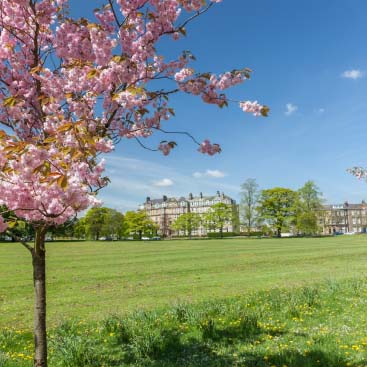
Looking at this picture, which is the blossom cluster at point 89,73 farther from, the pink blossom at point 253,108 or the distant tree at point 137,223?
the distant tree at point 137,223

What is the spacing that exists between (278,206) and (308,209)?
23.8ft

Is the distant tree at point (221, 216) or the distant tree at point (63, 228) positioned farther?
the distant tree at point (221, 216)

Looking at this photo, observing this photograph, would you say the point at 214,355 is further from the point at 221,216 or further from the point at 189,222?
the point at 189,222

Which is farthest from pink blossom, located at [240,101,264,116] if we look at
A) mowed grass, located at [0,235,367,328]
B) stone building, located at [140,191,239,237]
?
stone building, located at [140,191,239,237]

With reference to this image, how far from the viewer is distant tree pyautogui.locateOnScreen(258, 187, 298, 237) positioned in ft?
300

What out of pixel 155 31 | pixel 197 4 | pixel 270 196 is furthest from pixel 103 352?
pixel 270 196

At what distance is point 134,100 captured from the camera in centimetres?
420

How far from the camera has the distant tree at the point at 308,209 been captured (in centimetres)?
8706

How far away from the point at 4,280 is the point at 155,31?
1538 centimetres

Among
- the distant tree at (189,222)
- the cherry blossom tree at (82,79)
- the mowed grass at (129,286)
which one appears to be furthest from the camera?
the distant tree at (189,222)

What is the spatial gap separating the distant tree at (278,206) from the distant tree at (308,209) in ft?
5.81

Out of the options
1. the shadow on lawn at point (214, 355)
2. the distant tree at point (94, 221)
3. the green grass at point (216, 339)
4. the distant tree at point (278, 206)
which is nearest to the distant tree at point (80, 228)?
the distant tree at point (94, 221)

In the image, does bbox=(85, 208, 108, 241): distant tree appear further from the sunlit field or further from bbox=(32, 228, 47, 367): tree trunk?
bbox=(32, 228, 47, 367): tree trunk

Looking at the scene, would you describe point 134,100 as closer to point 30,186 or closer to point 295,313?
point 30,186
